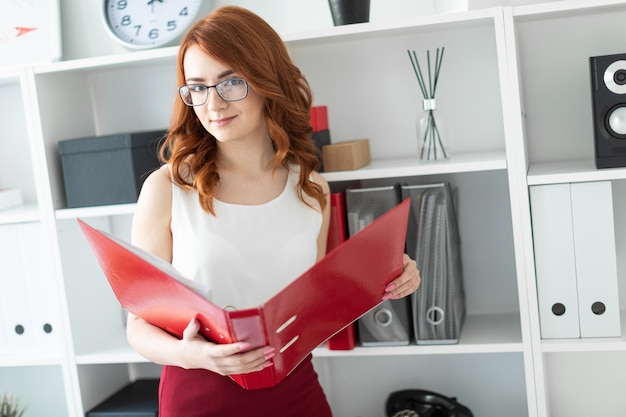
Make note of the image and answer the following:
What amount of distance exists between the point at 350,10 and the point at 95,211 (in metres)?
0.88

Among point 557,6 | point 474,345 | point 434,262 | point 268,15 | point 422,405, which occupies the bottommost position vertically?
point 422,405

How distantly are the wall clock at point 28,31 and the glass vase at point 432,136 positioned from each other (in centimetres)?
114

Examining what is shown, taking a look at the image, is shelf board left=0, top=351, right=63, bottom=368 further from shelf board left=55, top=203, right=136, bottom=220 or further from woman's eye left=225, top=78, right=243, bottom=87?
woman's eye left=225, top=78, right=243, bottom=87

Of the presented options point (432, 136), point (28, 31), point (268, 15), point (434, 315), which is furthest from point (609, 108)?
point (28, 31)

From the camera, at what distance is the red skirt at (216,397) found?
5.49ft

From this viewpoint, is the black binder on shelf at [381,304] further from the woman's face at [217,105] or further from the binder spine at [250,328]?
the binder spine at [250,328]

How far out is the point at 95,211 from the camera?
2184mm

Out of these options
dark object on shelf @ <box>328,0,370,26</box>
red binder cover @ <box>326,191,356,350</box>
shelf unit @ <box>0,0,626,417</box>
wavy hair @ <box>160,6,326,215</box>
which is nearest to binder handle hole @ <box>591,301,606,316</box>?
shelf unit @ <box>0,0,626,417</box>

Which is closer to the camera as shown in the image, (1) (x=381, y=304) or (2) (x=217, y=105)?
(2) (x=217, y=105)

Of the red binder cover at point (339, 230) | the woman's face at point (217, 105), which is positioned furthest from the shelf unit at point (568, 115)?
the woman's face at point (217, 105)

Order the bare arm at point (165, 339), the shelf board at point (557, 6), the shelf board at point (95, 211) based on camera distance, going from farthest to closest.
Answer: the shelf board at point (95, 211)
the shelf board at point (557, 6)
the bare arm at point (165, 339)

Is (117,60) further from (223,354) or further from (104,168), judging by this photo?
(223,354)

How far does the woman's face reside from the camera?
162 centimetres

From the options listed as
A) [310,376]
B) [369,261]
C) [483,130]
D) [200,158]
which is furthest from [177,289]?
[483,130]
